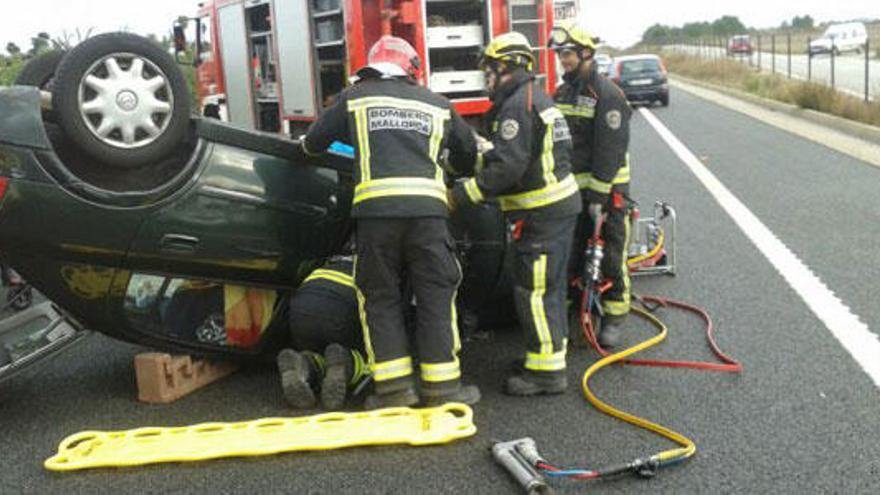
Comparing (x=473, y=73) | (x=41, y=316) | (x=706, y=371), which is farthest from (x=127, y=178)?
(x=473, y=73)

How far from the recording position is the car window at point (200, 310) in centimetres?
468

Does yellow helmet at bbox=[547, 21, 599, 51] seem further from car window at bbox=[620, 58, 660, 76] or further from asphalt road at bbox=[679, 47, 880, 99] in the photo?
car window at bbox=[620, 58, 660, 76]

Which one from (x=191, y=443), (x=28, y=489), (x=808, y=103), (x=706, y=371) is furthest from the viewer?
(x=808, y=103)

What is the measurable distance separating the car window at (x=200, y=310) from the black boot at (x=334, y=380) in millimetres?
571

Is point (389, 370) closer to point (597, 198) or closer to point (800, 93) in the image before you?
point (597, 198)

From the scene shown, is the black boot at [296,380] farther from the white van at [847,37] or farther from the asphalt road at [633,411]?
the white van at [847,37]

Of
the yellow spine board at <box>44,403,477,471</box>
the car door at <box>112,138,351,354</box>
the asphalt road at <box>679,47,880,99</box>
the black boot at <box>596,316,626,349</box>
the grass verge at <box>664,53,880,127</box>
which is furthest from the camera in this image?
the asphalt road at <box>679,47,880,99</box>

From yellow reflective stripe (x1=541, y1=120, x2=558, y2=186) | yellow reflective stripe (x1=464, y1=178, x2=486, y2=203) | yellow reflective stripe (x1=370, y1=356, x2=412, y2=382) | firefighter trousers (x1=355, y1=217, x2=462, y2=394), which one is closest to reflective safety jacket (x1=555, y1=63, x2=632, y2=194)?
yellow reflective stripe (x1=541, y1=120, x2=558, y2=186)

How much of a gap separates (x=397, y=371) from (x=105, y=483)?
1389 millimetres

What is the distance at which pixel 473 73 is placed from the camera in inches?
430

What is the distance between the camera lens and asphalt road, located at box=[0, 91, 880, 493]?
3.77 m

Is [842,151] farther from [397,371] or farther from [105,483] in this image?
[105,483]

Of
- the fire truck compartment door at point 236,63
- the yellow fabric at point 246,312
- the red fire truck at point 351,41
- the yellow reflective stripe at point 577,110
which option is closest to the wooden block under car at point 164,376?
the yellow fabric at point 246,312

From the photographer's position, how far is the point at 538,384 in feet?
15.6
